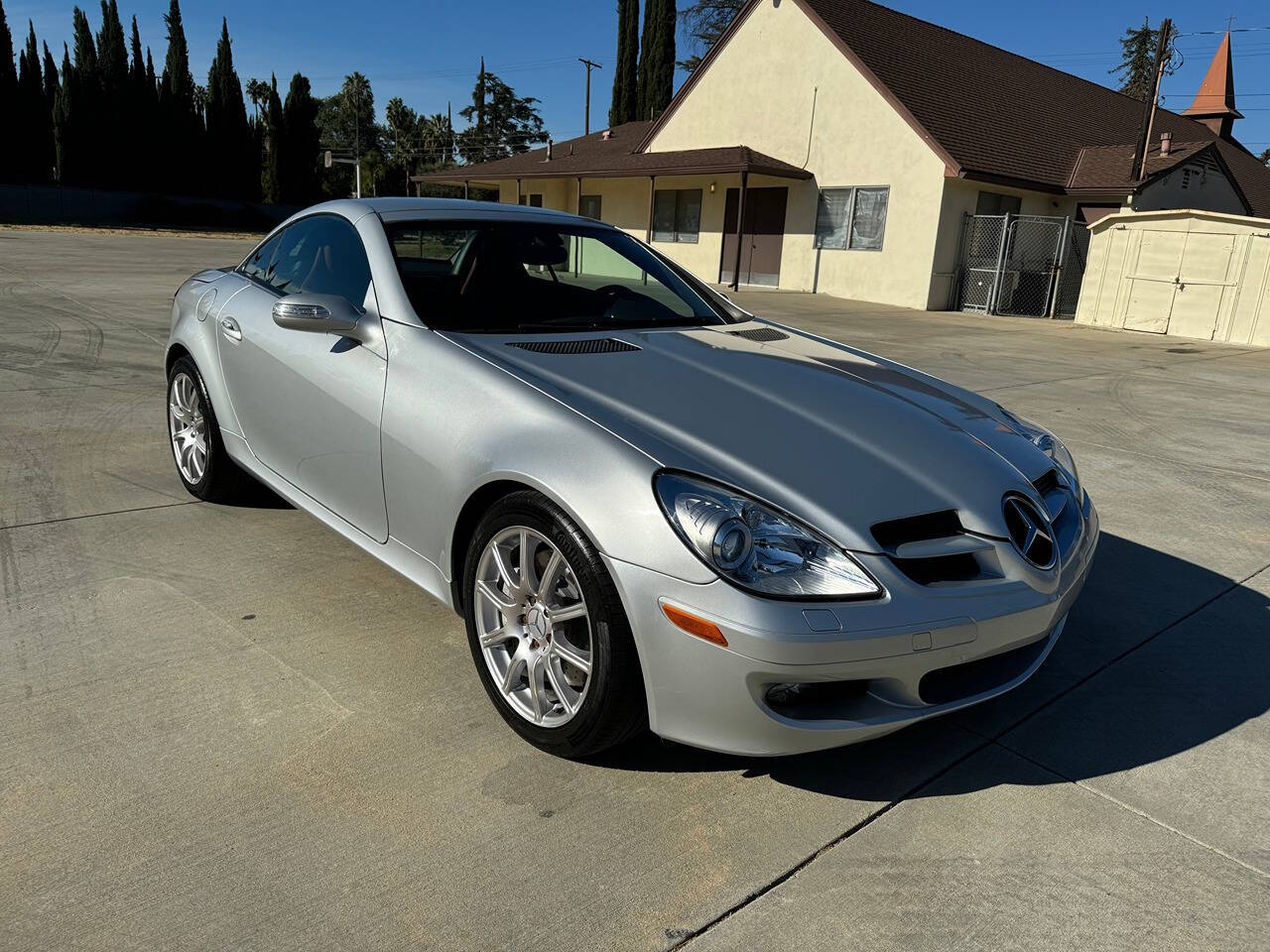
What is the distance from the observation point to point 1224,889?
7.34 ft

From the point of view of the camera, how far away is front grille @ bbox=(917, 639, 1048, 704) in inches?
96.1

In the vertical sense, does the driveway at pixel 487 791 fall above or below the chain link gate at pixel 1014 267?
below

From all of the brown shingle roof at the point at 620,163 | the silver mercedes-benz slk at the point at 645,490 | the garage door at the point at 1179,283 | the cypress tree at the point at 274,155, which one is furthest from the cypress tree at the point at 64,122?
the silver mercedes-benz slk at the point at 645,490

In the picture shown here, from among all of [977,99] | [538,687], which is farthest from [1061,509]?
[977,99]

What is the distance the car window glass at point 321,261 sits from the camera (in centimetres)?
350

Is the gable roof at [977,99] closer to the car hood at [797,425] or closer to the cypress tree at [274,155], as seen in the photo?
the car hood at [797,425]

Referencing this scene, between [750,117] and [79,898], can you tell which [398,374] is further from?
[750,117]

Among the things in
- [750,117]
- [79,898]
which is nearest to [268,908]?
[79,898]

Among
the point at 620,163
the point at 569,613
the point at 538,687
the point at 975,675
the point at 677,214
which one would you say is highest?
the point at 620,163

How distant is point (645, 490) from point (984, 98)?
2466 cm

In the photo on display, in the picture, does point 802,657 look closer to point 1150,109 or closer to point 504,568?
point 504,568

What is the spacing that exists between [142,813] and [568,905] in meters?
1.09

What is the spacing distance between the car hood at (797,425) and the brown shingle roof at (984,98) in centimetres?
1802

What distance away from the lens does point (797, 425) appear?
108 inches
